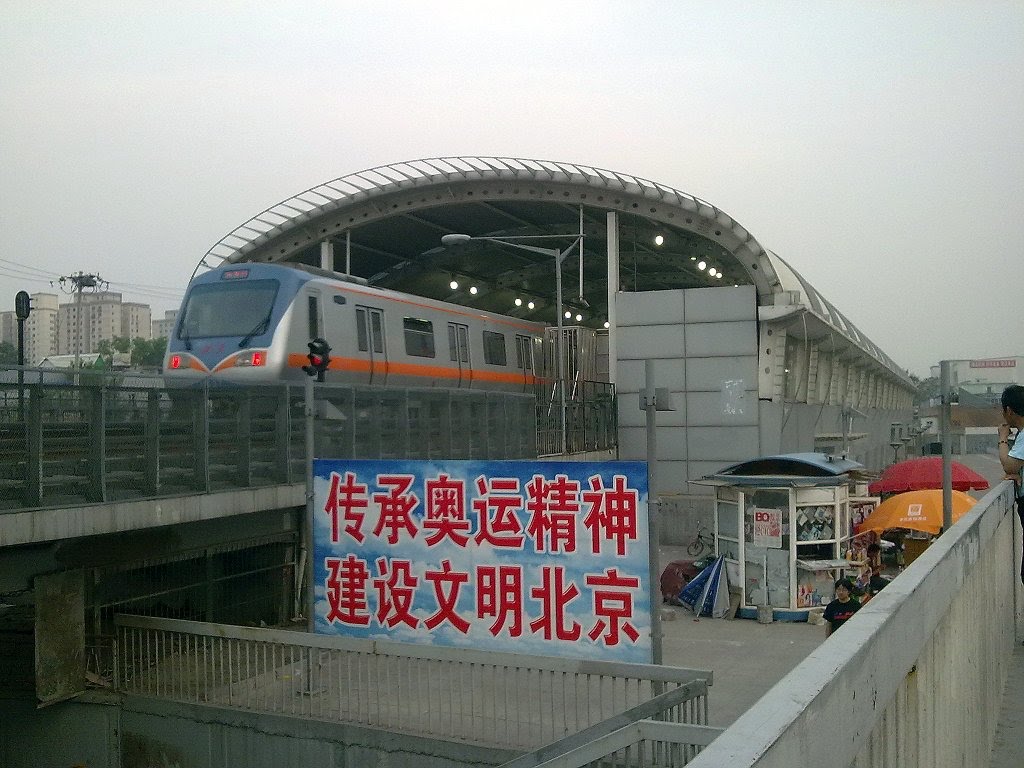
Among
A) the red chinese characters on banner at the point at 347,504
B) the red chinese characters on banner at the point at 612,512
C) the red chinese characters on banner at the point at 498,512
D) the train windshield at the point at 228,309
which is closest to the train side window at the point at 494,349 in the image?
the train windshield at the point at 228,309

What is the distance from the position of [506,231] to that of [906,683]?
118 feet

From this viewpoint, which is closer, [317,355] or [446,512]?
[446,512]

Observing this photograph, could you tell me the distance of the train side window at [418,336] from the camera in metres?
24.5

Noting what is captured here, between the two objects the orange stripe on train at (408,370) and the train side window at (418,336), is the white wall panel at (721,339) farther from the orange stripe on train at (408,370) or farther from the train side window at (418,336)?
the train side window at (418,336)

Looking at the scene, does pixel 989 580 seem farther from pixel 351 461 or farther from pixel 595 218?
pixel 595 218

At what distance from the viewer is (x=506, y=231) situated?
1538 inches

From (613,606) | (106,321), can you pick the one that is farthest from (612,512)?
(106,321)

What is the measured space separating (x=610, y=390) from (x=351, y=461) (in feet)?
66.9

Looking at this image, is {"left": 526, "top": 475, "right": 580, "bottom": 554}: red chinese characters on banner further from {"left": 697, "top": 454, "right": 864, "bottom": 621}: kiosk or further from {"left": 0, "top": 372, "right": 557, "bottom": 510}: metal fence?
{"left": 697, "top": 454, "right": 864, "bottom": 621}: kiosk

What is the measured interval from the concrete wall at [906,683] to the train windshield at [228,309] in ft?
51.8

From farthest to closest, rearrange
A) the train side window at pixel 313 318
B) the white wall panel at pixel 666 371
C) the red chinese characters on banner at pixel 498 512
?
the white wall panel at pixel 666 371 < the train side window at pixel 313 318 < the red chinese characters on banner at pixel 498 512

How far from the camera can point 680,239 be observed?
1344 inches

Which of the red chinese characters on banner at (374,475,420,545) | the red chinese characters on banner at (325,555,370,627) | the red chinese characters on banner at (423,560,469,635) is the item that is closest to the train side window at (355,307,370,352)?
the red chinese characters on banner at (325,555,370,627)

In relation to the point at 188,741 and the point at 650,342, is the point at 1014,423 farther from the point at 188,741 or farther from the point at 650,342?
the point at 650,342
